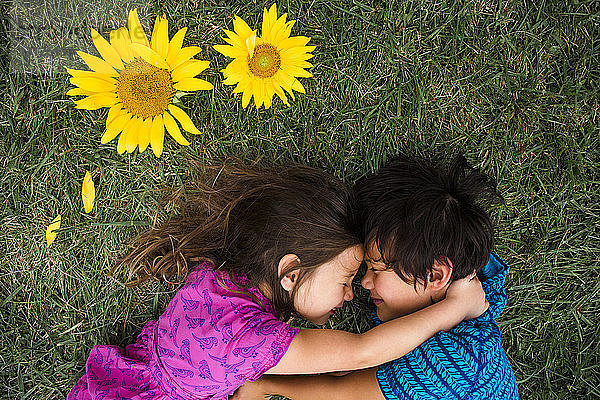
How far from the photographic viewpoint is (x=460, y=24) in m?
1.59

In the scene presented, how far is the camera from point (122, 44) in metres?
1.34

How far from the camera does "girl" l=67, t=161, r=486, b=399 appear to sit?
1.28 metres

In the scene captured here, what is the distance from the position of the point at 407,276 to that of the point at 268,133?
2.06 feet

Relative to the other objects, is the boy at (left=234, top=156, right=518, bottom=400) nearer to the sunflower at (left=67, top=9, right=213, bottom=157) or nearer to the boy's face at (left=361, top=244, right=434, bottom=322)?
the boy's face at (left=361, top=244, right=434, bottom=322)

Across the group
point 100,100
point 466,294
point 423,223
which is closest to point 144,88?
point 100,100

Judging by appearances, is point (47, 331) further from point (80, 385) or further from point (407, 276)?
point (407, 276)

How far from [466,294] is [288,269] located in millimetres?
512

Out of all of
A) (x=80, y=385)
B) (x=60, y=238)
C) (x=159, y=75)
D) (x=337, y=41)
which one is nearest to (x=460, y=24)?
(x=337, y=41)

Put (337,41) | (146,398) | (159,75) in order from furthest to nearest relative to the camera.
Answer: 1. (337,41)
2. (146,398)
3. (159,75)

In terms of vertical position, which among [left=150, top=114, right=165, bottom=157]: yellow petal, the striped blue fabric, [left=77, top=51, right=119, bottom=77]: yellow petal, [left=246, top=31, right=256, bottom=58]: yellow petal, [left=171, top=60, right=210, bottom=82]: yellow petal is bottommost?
the striped blue fabric

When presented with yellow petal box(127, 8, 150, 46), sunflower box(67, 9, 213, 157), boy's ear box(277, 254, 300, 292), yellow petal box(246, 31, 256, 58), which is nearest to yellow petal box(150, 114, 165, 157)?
sunflower box(67, 9, 213, 157)

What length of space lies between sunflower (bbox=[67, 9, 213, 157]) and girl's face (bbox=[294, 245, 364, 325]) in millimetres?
537

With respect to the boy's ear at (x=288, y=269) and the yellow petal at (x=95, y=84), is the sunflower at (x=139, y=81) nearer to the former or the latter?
the yellow petal at (x=95, y=84)

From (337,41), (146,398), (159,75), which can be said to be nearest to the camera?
(159,75)
